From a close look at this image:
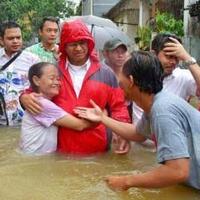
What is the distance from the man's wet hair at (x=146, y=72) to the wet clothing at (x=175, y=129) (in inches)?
2.5

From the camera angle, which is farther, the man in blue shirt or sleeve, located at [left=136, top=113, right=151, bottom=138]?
sleeve, located at [left=136, top=113, right=151, bottom=138]

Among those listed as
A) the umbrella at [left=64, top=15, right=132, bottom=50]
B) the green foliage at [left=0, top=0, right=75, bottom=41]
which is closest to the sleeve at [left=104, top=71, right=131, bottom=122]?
the umbrella at [left=64, top=15, right=132, bottom=50]

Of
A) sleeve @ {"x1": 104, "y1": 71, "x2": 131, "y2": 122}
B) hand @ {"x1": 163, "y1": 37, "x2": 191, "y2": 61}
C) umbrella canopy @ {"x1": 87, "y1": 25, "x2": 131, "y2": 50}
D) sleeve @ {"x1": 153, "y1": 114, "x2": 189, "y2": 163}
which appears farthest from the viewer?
umbrella canopy @ {"x1": 87, "y1": 25, "x2": 131, "y2": 50}

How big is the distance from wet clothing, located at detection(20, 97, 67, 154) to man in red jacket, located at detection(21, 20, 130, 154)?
7cm

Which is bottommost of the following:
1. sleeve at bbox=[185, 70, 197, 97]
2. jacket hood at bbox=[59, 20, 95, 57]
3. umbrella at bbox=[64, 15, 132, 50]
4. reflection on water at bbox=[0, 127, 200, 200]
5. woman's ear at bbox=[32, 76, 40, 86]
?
reflection on water at bbox=[0, 127, 200, 200]

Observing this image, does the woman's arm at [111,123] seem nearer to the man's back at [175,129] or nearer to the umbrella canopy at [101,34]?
the man's back at [175,129]

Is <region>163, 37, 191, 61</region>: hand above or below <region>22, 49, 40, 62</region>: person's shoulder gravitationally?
above

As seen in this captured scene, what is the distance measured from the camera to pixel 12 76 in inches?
233

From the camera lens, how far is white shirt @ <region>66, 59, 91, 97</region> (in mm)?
4410

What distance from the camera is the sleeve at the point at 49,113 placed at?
430 centimetres

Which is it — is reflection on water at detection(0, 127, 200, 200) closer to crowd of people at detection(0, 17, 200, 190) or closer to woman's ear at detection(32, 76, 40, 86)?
crowd of people at detection(0, 17, 200, 190)

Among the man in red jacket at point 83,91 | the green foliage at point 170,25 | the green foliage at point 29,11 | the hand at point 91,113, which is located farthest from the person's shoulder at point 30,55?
the green foliage at point 29,11

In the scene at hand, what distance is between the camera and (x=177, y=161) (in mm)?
2727

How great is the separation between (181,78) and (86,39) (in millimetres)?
960
